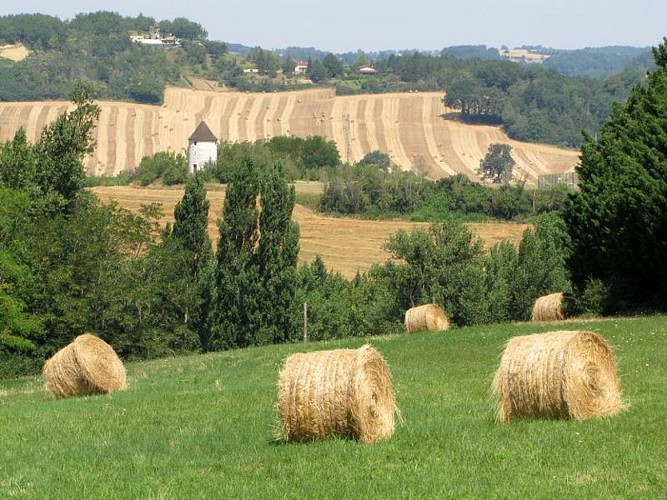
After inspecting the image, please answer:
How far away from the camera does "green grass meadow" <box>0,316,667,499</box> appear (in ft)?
41.7

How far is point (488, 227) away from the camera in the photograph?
106438 millimetres

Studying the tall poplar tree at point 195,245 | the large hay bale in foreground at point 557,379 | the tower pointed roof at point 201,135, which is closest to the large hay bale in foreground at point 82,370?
the large hay bale in foreground at point 557,379

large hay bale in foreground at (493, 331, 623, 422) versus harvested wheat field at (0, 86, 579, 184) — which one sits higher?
large hay bale in foreground at (493, 331, 623, 422)

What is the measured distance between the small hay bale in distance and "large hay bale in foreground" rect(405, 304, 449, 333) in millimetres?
3022

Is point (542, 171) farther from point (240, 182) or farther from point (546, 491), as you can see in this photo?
point (546, 491)

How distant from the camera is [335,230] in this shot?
105m

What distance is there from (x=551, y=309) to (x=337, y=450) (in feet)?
83.5

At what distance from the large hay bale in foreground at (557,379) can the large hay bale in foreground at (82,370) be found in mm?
12214

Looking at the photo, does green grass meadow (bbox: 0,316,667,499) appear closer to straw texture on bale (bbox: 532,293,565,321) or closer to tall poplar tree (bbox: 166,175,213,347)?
straw texture on bale (bbox: 532,293,565,321)

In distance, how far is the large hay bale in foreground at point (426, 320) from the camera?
39.8 m

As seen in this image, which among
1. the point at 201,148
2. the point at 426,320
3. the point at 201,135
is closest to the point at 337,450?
the point at 426,320

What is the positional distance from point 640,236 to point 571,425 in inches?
854

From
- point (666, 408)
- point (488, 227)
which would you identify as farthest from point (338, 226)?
point (666, 408)

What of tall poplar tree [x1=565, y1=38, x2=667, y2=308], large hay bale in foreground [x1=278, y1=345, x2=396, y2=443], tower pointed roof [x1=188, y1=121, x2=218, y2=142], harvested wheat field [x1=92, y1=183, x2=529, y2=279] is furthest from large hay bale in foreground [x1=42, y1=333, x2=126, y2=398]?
tower pointed roof [x1=188, y1=121, x2=218, y2=142]
